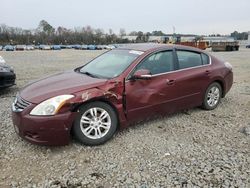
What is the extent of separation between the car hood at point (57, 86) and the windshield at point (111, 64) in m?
0.27

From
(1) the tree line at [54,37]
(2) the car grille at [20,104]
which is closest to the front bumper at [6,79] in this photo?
(2) the car grille at [20,104]

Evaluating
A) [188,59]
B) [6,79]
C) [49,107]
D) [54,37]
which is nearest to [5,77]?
[6,79]

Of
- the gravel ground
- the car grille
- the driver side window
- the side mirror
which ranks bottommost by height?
the gravel ground

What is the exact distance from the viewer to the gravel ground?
3182 millimetres

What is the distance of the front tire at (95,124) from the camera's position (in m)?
3.89

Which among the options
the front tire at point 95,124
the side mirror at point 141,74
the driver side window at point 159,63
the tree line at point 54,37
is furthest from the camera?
the tree line at point 54,37

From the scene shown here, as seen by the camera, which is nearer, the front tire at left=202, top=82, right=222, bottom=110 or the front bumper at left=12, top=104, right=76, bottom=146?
the front bumper at left=12, top=104, right=76, bottom=146

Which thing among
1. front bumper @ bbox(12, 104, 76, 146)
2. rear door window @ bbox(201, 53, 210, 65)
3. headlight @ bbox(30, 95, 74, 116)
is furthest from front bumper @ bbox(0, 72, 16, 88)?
rear door window @ bbox(201, 53, 210, 65)

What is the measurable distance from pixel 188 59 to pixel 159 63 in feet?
2.74

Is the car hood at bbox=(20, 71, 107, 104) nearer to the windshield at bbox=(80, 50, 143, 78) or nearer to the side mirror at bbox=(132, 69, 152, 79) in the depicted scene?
the windshield at bbox=(80, 50, 143, 78)

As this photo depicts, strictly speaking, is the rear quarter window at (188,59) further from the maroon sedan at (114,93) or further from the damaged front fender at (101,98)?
the damaged front fender at (101,98)

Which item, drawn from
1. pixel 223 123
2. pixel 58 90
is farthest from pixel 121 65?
pixel 223 123

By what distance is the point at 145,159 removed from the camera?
3676mm

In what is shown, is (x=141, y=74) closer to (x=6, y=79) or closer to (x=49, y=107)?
(x=49, y=107)
